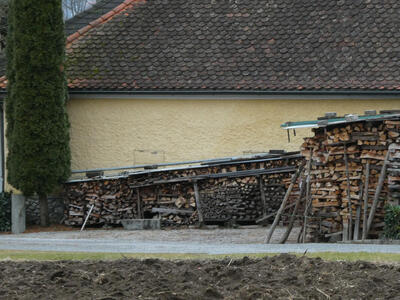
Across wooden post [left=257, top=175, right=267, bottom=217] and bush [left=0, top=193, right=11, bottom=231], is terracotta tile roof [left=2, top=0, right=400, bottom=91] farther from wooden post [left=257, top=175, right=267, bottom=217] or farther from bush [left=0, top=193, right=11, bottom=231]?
bush [left=0, top=193, right=11, bottom=231]

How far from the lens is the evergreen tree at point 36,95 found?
24141 mm

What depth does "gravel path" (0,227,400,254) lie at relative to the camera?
614 inches

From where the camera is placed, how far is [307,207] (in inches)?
742

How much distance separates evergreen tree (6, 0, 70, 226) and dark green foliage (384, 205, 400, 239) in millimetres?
10439

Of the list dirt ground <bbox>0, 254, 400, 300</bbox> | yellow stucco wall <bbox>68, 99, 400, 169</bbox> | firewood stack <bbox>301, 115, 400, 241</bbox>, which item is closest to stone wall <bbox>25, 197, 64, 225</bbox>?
yellow stucco wall <bbox>68, 99, 400, 169</bbox>

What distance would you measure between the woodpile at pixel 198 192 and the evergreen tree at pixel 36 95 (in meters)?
1.48

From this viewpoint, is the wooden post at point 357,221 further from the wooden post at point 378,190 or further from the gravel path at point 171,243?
the gravel path at point 171,243

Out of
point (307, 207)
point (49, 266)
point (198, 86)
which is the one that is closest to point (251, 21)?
point (198, 86)

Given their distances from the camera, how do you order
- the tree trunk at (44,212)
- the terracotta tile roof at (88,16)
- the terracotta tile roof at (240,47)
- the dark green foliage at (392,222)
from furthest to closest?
the terracotta tile roof at (88,16) < the terracotta tile roof at (240,47) < the tree trunk at (44,212) < the dark green foliage at (392,222)

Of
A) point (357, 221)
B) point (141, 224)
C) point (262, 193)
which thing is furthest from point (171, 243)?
point (262, 193)

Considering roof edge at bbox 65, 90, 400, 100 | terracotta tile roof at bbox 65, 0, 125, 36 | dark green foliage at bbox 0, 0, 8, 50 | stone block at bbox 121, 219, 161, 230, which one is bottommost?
stone block at bbox 121, 219, 161, 230

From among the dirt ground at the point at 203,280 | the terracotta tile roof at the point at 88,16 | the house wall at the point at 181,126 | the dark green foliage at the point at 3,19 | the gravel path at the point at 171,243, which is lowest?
the dirt ground at the point at 203,280

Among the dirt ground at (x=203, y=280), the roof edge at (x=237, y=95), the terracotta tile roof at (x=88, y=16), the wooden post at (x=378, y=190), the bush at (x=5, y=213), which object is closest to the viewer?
the dirt ground at (x=203, y=280)

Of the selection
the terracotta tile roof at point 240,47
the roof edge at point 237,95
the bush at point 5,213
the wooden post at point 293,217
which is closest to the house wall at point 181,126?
the roof edge at point 237,95
